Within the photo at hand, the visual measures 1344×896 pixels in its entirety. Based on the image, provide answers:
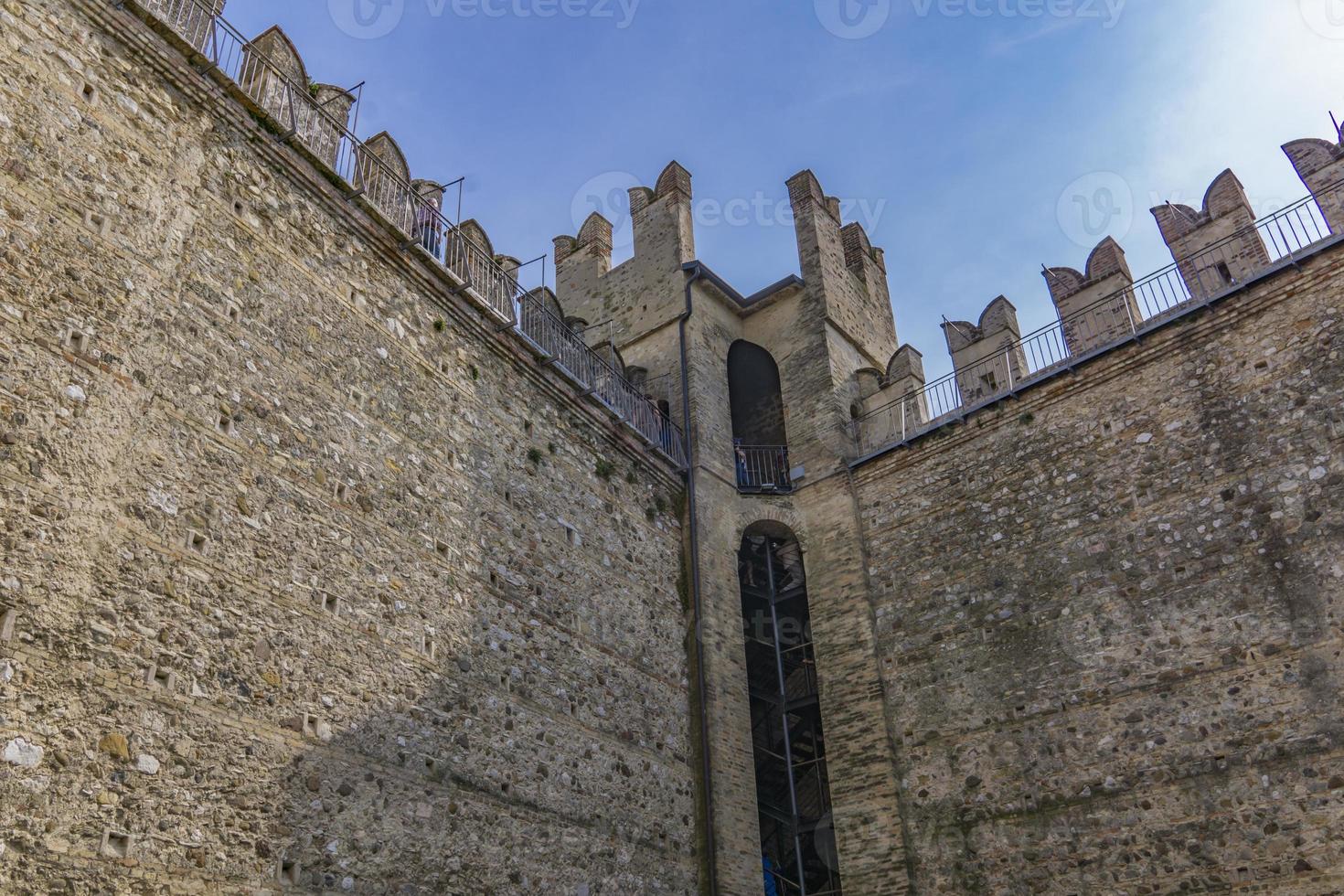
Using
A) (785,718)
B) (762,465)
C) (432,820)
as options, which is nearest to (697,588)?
(785,718)

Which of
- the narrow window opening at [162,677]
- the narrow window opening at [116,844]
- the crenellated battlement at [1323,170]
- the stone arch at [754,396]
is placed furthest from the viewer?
the stone arch at [754,396]

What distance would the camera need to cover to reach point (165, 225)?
7.76 metres

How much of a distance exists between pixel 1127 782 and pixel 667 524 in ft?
17.2

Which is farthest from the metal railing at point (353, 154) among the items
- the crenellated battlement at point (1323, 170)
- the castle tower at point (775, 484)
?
the crenellated battlement at point (1323, 170)

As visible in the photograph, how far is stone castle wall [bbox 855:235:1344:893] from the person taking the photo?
912cm

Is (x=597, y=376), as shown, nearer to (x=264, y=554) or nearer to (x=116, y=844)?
(x=264, y=554)

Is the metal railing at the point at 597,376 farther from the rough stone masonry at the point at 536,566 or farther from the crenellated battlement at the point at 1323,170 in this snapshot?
the crenellated battlement at the point at 1323,170

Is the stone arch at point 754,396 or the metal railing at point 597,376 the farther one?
the stone arch at point 754,396

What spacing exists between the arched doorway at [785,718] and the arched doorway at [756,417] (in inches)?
32.6

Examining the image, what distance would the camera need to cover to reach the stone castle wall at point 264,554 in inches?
249

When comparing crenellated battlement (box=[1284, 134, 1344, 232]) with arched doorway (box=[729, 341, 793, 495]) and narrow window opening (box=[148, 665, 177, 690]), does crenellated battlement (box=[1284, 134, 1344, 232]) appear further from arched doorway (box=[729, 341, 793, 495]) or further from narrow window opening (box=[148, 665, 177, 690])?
narrow window opening (box=[148, 665, 177, 690])

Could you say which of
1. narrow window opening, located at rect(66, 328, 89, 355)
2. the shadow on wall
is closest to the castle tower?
the shadow on wall

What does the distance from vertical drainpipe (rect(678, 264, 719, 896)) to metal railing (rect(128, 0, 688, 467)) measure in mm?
247

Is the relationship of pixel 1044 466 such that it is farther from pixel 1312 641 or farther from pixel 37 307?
pixel 37 307
